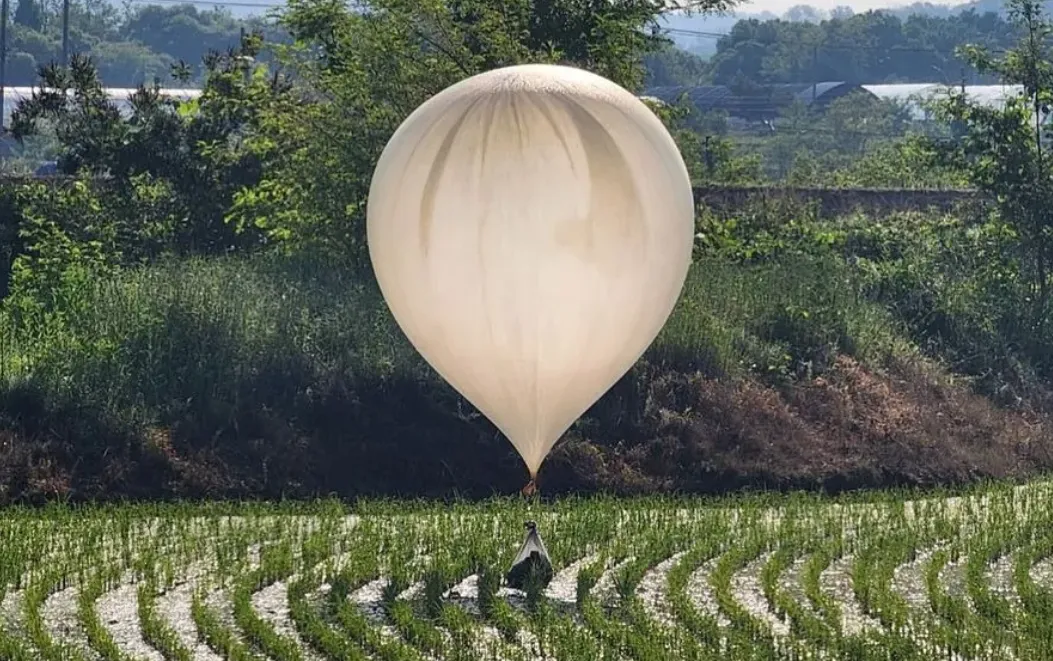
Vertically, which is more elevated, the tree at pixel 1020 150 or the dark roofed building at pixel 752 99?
the tree at pixel 1020 150

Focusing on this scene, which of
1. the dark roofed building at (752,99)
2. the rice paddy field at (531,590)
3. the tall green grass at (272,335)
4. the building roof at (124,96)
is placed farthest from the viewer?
the dark roofed building at (752,99)

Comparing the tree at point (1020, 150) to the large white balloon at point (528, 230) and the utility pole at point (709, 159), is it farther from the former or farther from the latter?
the large white balloon at point (528, 230)

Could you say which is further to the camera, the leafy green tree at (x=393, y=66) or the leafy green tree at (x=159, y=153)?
the leafy green tree at (x=159, y=153)

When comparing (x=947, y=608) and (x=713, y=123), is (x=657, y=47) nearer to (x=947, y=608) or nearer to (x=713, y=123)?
(x=947, y=608)

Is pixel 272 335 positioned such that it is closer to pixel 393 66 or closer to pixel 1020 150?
pixel 393 66

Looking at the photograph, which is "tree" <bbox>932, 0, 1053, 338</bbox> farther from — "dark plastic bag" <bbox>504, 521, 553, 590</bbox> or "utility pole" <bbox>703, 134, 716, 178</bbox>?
"dark plastic bag" <bbox>504, 521, 553, 590</bbox>

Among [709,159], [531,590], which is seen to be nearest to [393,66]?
[531,590]

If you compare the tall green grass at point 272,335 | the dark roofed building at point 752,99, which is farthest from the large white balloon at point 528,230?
the dark roofed building at point 752,99
